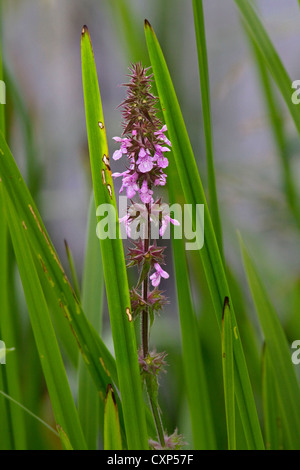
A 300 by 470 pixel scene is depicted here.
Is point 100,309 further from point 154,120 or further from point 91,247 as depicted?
point 154,120

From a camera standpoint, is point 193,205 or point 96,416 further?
point 96,416

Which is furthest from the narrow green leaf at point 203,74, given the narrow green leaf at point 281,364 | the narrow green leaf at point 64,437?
the narrow green leaf at point 64,437

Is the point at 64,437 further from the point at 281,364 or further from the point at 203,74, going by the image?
the point at 203,74

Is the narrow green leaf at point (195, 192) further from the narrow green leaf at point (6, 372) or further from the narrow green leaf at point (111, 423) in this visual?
the narrow green leaf at point (6, 372)

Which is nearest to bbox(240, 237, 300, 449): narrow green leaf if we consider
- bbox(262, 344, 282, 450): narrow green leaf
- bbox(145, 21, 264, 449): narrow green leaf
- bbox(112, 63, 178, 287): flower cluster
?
bbox(262, 344, 282, 450): narrow green leaf

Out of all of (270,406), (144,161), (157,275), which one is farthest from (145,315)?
(270,406)

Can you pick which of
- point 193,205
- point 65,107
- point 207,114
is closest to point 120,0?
point 207,114
